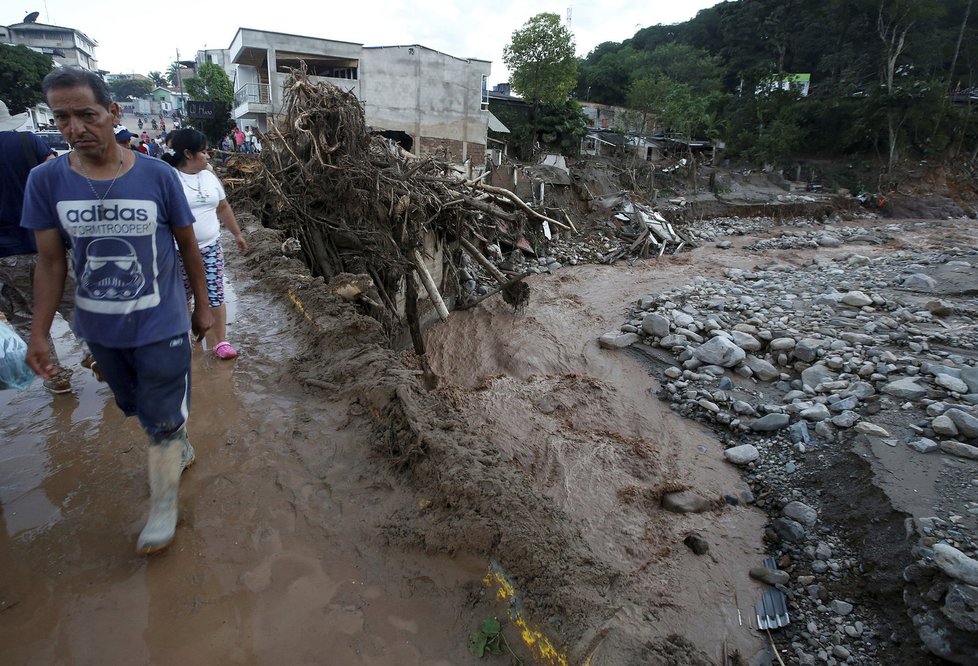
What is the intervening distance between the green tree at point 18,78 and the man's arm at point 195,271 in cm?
3279

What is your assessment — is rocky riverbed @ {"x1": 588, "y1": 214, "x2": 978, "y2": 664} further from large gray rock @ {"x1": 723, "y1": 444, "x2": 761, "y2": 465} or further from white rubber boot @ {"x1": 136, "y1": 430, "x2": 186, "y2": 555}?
white rubber boot @ {"x1": 136, "y1": 430, "x2": 186, "y2": 555}

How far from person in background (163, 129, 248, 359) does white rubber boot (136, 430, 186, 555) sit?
5.13 ft

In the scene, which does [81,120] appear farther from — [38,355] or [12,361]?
[12,361]

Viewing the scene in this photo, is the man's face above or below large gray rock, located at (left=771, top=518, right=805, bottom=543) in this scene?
above

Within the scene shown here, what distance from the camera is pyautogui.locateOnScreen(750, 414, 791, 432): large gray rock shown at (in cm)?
571

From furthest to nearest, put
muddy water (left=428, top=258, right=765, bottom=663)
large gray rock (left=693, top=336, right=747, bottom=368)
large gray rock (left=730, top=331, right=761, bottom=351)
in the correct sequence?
large gray rock (left=730, top=331, right=761, bottom=351) → large gray rock (left=693, top=336, right=747, bottom=368) → muddy water (left=428, top=258, right=765, bottom=663)

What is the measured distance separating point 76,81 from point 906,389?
7.23 meters

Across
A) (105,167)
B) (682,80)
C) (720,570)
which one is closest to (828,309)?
(720,570)

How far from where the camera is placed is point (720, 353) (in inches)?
Answer: 290

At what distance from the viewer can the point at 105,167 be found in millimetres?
1802

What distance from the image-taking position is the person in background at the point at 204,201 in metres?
3.41

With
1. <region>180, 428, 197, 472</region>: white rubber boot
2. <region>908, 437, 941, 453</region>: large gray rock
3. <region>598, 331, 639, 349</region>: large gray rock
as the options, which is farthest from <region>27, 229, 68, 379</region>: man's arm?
<region>598, 331, 639, 349</region>: large gray rock

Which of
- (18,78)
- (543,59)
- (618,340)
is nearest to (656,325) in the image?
(618,340)

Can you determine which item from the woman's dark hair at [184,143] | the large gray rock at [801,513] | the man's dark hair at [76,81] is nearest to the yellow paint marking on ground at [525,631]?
the man's dark hair at [76,81]
